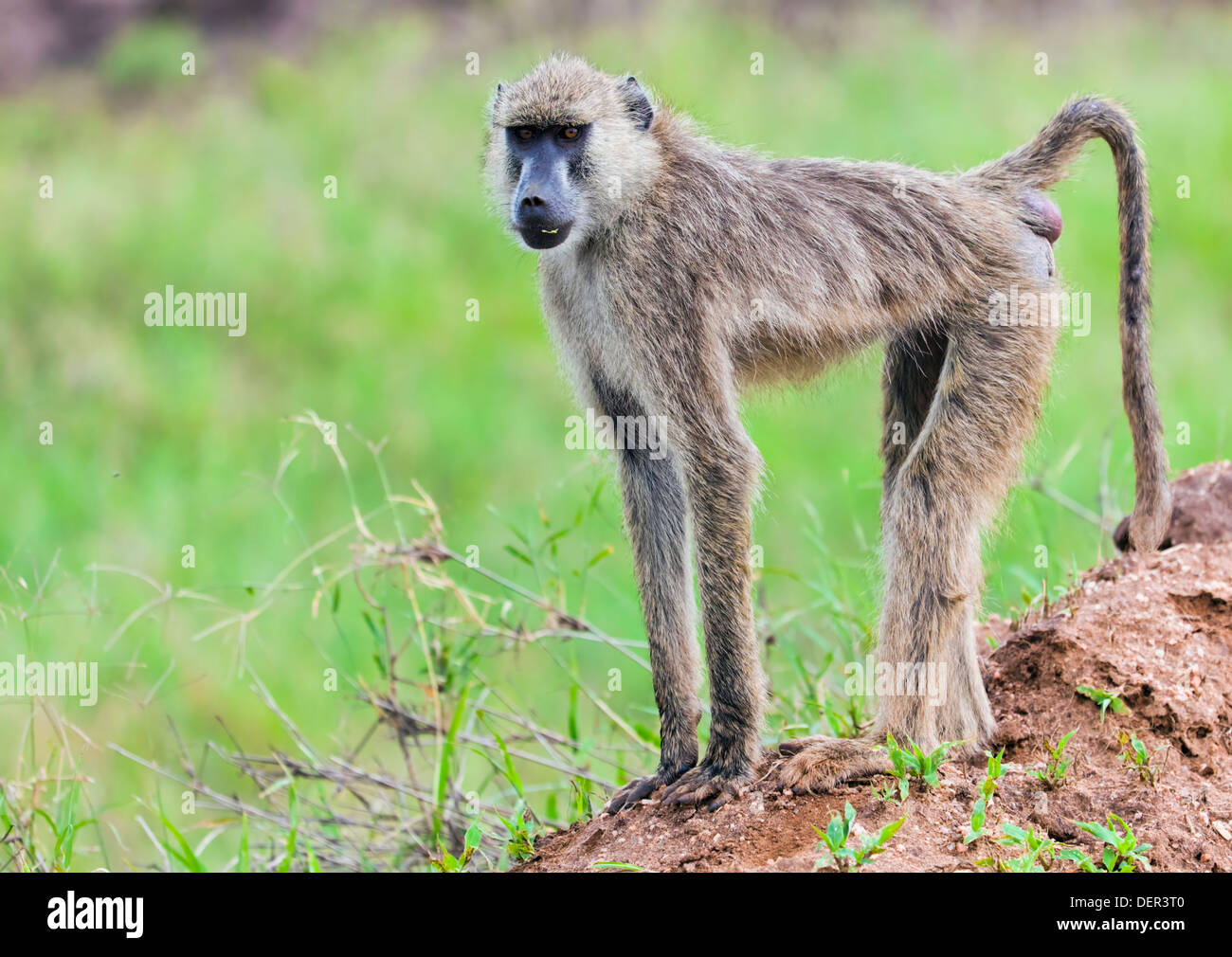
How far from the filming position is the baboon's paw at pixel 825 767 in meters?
4.34

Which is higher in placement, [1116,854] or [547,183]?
[547,183]

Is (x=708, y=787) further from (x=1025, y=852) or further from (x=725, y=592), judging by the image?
(x=1025, y=852)

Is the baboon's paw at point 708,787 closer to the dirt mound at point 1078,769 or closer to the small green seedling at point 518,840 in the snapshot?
the dirt mound at point 1078,769

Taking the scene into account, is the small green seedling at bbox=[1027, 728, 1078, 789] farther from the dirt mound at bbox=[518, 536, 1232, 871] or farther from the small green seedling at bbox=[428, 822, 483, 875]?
the small green seedling at bbox=[428, 822, 483, 875]

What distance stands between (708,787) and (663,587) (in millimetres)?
794

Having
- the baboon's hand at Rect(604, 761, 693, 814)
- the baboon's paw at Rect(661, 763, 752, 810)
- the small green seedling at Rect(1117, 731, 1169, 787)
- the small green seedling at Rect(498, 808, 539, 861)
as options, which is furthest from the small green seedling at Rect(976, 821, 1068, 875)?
the small green seedling at Rect(498, 808, 539, 861)

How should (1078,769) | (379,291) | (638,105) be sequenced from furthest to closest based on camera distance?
(379,291), (638,105), (1078,769)

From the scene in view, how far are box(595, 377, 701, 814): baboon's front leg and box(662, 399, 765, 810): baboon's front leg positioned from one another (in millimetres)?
127

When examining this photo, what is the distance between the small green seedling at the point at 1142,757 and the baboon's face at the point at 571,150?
2484 mm

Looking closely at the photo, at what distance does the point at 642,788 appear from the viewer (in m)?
4.66

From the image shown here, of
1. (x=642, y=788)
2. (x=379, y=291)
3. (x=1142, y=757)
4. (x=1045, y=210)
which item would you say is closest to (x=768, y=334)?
(x=1045, y=210)

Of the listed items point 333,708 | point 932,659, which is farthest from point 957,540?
point 333,708

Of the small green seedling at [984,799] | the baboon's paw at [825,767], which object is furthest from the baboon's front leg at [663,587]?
the small green seedling at [984,799]
